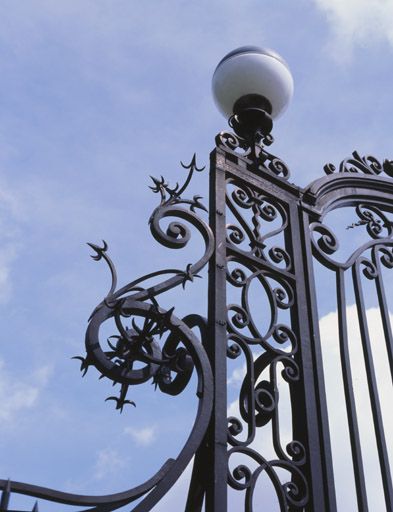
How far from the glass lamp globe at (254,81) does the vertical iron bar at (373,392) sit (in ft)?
2.80

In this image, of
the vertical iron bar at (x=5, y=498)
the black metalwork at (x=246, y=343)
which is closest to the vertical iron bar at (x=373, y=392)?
the black metalwork at (x=246, y=343)

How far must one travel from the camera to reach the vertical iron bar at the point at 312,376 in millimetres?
2848

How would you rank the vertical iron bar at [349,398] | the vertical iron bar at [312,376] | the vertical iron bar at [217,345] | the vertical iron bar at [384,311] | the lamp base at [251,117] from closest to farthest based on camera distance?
the vertical iron bar at [217,345] < the vertical iron bar at [312,376] < the vertical iron bar at [349,398] < the vertical iron bar at [384,311] < the lamp base at [251,117]

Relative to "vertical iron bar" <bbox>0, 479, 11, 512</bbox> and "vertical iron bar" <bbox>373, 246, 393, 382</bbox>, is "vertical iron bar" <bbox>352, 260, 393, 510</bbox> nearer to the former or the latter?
"vertical iron bar" <bbox>373, 246, 393, 382</bbox>

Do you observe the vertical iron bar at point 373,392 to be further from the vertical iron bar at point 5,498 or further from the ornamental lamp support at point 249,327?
the vertical iron bar at point 5,498

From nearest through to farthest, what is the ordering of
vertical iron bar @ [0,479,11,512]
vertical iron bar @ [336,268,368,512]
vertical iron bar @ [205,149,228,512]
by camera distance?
vertical iron bar @ [0,479,11,512], vertical iron bar @ [205,149,228,512], vertical iron bar @ [336,268,368,512]

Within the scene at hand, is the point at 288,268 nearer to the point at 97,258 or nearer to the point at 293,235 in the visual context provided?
the point at 293,235

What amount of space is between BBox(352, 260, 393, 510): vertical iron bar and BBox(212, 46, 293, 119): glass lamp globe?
854 mm

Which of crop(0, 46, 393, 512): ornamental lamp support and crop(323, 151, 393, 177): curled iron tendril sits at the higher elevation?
crop(323, 151, 393, 177): curled iron tendril

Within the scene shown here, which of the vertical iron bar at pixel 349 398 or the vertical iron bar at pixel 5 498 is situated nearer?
the vertical iron bar at pixel 5 498

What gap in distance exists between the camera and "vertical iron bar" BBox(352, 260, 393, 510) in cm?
306

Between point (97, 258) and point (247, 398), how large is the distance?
71 centimetres

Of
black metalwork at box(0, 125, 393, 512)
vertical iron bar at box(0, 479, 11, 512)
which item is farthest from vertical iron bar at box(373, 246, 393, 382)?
vertical iron bar at box(0, 479, 11, 512)

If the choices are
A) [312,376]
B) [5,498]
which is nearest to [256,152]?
[312,376]
